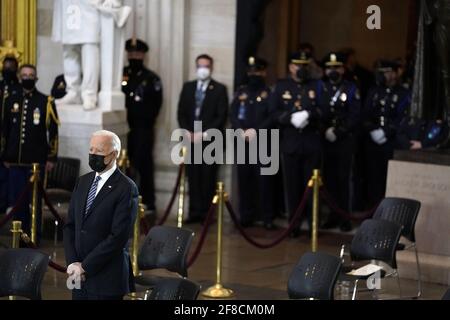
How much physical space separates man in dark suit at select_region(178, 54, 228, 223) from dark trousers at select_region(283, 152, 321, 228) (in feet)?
3.78

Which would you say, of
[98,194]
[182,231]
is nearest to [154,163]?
[182,231]

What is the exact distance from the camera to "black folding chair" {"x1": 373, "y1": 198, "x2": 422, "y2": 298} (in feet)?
A: 40.0

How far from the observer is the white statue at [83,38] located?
598 inches

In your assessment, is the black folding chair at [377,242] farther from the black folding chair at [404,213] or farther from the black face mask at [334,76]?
the black face mask at [334,76]

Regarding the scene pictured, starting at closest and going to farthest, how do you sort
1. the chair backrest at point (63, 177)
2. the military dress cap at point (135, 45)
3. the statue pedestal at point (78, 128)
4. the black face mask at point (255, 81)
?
the chair backrest at point (63, 177) < the statue pedestal at point (78, 128) < the black face mask at point (255, 81) < the military dress cap at point (135, 45)

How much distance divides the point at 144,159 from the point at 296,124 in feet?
7.57

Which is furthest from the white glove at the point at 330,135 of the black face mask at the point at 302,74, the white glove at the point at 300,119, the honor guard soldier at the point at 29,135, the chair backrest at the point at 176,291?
the chair backrest at the point at 176,291

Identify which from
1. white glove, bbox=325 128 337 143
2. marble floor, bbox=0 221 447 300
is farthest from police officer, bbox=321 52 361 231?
marble floor, bbox=0 221 447 300

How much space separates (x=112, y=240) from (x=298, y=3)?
407 inches

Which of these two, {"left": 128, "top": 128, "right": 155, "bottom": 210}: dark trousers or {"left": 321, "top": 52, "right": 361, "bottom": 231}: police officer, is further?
{"left": 128, "top": 128, "right": 155, "bottom": 210}: dark trousers

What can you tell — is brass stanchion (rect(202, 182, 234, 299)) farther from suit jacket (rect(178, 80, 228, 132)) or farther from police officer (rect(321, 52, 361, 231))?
suit jacket (rect(178, 80, 228, 132))

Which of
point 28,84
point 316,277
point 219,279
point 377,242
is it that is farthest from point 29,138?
point 316,277

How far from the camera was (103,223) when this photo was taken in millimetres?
8867
